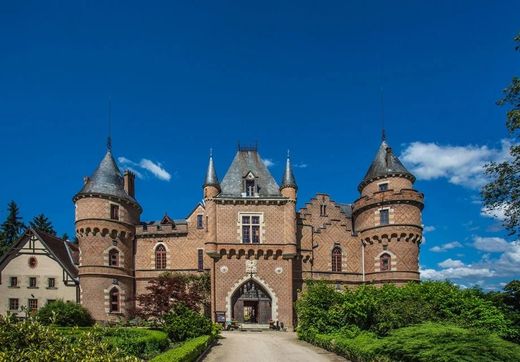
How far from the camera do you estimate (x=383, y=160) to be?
39.0m

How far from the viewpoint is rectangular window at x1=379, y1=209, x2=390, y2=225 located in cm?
3691

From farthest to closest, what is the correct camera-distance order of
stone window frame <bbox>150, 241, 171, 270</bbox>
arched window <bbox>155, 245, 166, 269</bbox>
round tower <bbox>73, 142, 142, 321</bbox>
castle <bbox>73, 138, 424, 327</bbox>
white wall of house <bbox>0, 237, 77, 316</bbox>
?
arched window <bbox>155, 245, 166, 269</bbox>
stone window frame <bbox>150, 241, 171, 270</bbox>
white wall of house <bbox>0, 237, 77, 316</bbox>
castle <bbox>73, 138, 424, 327</bbox>
round tower <bbox>73, 142, 142, 321</bbox>

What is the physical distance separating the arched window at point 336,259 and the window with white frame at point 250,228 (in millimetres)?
7414

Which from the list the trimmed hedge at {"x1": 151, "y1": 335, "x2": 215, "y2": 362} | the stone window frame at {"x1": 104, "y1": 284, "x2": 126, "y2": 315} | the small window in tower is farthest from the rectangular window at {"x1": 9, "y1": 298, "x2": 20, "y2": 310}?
the trimmed hedge at {"x1": 151, "y1": 335, "x2": 215, "y2": 362}

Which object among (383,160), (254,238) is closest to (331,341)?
(254,238)

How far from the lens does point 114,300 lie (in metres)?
36.1

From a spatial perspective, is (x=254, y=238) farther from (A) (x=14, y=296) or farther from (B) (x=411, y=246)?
(A) (x=14, y=296)

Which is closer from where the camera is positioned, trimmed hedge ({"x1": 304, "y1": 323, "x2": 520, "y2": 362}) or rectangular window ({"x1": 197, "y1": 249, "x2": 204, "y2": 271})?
trimmed hedge ({"x1": 304, "y1": 323, "x2": 520, "y2": 362})

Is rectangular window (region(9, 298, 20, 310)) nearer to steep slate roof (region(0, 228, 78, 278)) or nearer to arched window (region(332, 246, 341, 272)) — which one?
steep slate roof (region(0, 228, 78, 278))

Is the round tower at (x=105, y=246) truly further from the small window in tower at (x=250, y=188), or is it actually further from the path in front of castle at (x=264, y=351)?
the path in front of castle at (x=264, y=351)

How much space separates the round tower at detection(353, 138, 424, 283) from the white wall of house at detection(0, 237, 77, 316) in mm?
25699

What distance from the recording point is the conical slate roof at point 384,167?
37688mm

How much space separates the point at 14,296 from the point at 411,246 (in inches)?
1317

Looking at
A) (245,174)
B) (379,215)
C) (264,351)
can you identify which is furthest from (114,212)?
(379,215)
